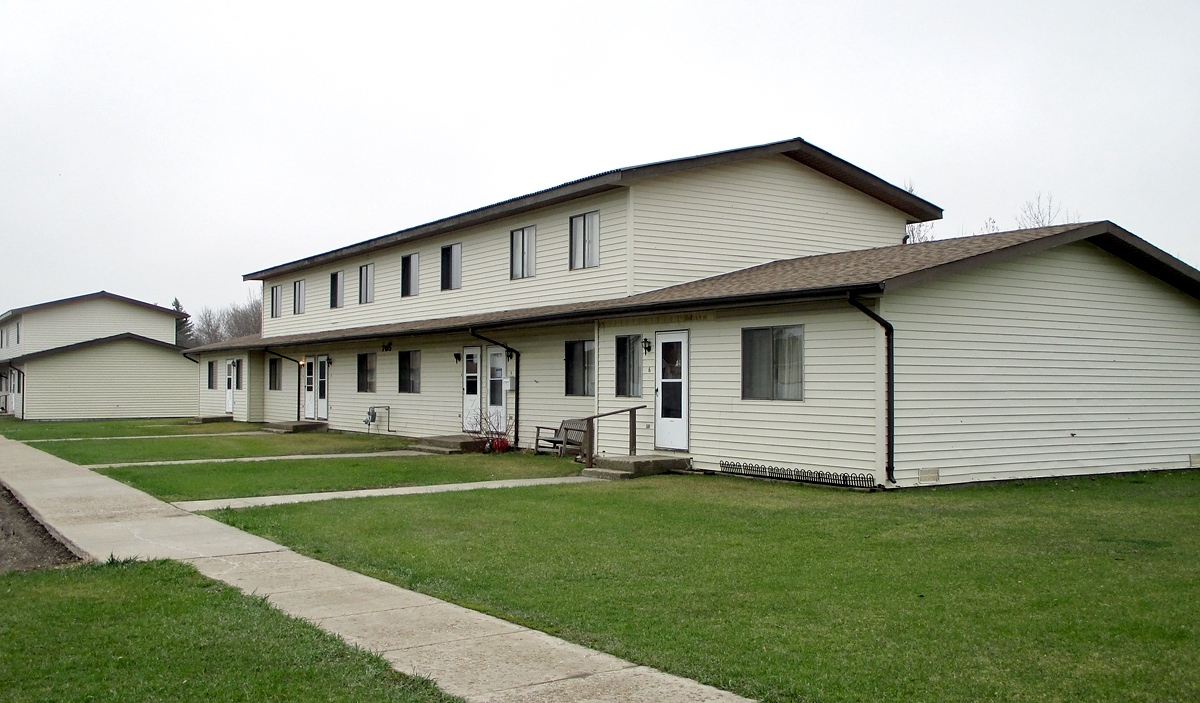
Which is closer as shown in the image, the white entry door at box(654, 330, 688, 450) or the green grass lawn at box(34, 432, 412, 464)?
the white entry door at box(654, 330, 688, 450)

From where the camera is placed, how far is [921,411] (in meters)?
14.0

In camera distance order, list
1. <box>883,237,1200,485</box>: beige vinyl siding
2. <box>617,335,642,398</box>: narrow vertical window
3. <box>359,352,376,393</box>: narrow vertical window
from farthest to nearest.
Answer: <box>359,352,376,393</box>: narrow vertical window → <box>617,335,642,398</box>: narrow vertical window → <box>883,237,1200,485</box>: beige vinyl siding

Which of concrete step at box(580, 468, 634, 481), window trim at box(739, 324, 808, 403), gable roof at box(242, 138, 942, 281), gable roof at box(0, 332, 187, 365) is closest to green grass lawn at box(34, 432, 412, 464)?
gable roof at box(242, 138, 942, 281)

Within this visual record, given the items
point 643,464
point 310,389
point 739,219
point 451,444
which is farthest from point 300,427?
point 643,464

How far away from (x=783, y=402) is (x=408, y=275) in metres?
14.9

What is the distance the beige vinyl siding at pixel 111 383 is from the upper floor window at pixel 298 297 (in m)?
15.7

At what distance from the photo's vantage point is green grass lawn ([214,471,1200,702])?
549 cm

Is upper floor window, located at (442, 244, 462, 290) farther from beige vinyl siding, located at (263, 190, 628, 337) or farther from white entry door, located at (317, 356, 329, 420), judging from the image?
white entry door, located at (317, 356, 329, 420)

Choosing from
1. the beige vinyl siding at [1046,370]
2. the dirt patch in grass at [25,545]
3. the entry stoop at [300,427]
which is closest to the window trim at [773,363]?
the beige vinyl siding at [1046,370]

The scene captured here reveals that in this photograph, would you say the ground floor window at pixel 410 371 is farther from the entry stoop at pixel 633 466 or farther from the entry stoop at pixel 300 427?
the entry stoop at pixel 633 466

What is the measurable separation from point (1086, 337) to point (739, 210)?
6.95 metres

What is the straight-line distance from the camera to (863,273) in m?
14.2

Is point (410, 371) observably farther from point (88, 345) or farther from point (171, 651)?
point (88, 345)

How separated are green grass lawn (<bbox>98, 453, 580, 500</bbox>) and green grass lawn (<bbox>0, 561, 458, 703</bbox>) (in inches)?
258
